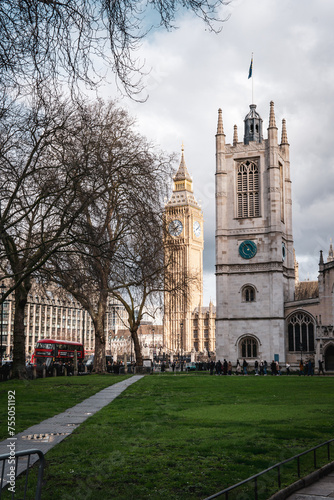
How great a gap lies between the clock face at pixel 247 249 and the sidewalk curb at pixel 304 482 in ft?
168

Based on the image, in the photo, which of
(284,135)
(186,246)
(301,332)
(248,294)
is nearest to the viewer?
(301,332)

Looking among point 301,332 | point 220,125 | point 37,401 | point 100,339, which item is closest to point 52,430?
point 37,401

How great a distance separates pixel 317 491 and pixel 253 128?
2456 inches

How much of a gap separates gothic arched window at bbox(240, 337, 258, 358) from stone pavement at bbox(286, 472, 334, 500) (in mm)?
50254

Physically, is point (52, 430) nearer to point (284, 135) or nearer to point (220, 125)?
→ point (220, 125)

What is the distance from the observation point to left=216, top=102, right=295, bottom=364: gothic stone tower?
57.5 m

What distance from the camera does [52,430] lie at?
11.8 m

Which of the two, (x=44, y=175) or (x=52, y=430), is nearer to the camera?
(x=52, y=430)

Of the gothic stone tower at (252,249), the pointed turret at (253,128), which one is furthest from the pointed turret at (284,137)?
the pointed turret at (253,128)

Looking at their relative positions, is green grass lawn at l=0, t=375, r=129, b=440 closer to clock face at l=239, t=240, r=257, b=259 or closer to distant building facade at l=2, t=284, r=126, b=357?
clock face at l=239, t=240, r=257, b=259

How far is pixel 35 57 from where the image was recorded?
5.98 m

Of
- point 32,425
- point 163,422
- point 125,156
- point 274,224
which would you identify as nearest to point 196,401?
point 163,422

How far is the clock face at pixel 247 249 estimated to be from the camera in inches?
2334

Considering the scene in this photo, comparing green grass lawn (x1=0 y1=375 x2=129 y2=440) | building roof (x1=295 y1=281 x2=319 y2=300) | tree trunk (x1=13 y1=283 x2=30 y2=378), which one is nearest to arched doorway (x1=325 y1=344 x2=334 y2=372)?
building roof (x1=295 y1=281 x2=319 y2=300)
